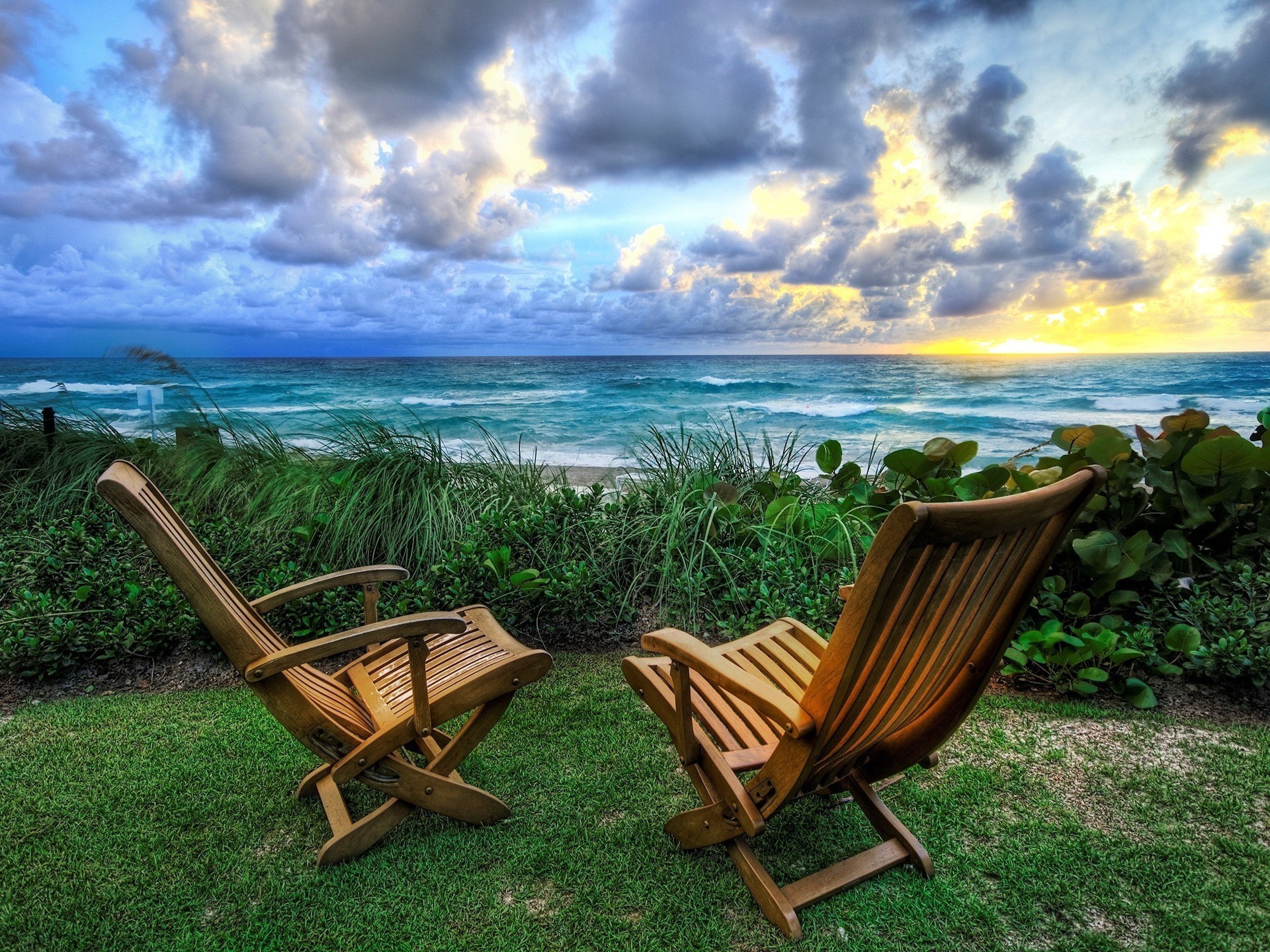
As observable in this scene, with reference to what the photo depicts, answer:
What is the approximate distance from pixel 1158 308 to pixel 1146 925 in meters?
26.2

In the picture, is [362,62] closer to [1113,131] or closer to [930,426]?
[1113,131]

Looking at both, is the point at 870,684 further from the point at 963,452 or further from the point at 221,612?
the point at 963,452

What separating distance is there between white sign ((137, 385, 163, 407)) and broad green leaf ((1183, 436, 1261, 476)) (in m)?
7.18

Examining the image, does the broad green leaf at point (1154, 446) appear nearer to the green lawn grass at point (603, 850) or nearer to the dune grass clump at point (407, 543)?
the green lawn grass at point (603, 850)

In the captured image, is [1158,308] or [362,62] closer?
[362,62]

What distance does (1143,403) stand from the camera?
24.2 m

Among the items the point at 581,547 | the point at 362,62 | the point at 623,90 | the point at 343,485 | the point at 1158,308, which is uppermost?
the point at 362,62

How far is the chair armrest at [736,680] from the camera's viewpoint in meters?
1.50

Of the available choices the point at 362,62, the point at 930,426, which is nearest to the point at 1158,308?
the point at 930,426

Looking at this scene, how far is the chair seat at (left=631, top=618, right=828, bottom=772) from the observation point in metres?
1.93

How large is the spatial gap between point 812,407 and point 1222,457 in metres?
21.9

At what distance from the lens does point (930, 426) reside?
21.3 metres

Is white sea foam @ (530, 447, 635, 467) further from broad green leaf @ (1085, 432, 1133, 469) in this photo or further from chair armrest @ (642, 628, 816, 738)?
chair armrest @ (642, 628, 816, 738)

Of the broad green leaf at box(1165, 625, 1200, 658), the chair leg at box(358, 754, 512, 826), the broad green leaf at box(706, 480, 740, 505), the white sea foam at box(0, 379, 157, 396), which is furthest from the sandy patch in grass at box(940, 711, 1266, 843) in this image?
the white sea foam at box(0, 379, 157, 396)
